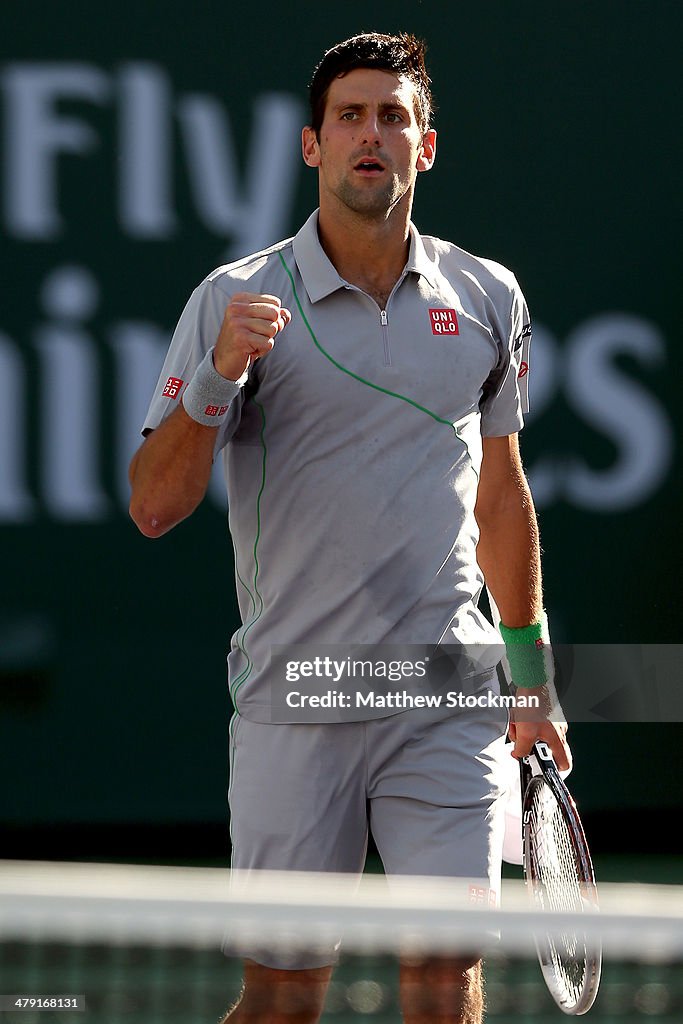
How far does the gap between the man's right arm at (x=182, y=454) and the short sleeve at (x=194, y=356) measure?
53mm

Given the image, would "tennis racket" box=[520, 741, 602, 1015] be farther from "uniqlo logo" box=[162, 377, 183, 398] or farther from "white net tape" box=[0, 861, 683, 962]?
"uniqlo logo" box=[162, 377, 183, 398]

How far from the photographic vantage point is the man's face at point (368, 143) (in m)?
2.73

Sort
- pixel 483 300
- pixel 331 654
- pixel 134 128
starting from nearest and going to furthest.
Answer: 1. pixel 331 654
2. pixel 483 300
3. pixel 134 128

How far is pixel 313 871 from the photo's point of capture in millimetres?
2676

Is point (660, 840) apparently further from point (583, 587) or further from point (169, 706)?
point (169, 706)

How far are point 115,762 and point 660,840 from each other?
1647 mm

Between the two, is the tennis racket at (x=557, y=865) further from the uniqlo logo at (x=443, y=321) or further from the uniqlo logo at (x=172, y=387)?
the uniqlo logo at (x=172, y=387)

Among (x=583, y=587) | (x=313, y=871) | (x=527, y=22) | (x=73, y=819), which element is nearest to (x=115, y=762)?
(x=73, y=819)

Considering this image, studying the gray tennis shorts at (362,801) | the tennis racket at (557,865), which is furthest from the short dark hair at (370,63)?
the tennis racket at (557,865)

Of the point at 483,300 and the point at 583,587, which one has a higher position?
the point at 483,300

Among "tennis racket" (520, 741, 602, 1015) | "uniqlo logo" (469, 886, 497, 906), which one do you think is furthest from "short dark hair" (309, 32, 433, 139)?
"uniqlo logo" (469, 886, 497, 906)

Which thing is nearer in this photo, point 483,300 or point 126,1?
point 483,300

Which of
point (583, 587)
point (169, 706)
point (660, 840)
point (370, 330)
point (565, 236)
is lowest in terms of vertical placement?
point (660, 840)

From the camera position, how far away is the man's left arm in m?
3.06
